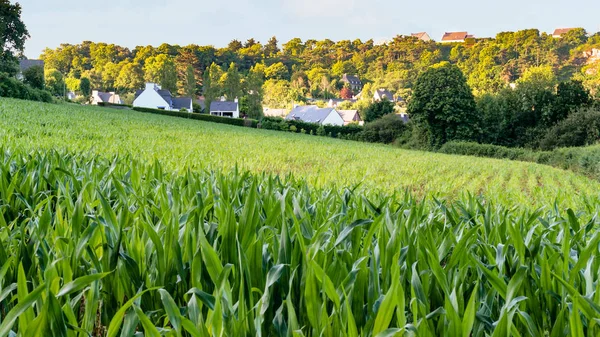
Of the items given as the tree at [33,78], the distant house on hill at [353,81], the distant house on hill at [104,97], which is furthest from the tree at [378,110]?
the distant house on hill at [353,81]

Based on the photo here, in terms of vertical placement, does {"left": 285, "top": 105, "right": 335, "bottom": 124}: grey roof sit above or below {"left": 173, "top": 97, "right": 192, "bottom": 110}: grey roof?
below

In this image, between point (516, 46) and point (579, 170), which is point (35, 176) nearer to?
point (579, 170)

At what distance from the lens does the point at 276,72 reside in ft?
453

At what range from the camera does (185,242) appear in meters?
1.53

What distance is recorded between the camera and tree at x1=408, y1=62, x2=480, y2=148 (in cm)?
5291

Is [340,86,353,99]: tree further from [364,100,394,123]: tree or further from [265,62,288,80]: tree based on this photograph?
[364,100,394,123]: tree

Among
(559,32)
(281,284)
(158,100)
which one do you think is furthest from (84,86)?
(559,32)

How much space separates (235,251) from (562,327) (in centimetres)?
93

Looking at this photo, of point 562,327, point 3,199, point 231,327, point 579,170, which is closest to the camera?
point 231,327

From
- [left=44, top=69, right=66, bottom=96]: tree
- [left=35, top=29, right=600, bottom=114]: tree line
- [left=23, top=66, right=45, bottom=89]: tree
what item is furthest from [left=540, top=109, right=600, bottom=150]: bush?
[left=44, top=69, right=66, bottom=96]: tree

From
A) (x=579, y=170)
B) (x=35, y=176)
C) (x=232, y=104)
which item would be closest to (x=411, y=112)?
(x=579, y=170)

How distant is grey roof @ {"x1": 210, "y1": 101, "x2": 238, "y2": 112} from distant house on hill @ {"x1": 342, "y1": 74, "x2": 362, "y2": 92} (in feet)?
180

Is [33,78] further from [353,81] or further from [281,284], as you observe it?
[353,81]

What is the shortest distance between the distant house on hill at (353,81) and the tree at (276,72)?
1859cm
